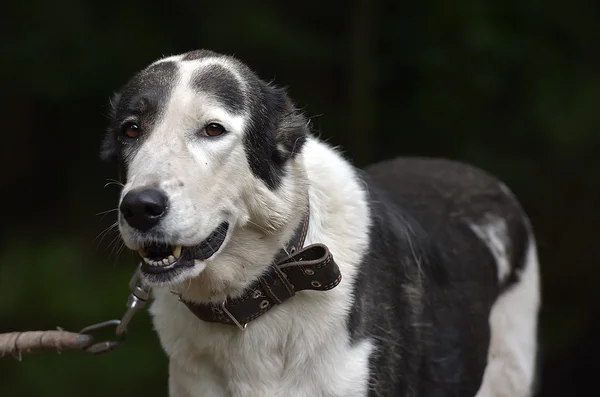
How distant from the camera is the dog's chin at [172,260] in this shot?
3090 millimetres

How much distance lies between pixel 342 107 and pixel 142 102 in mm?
6068

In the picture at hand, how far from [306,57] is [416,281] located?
5449mm

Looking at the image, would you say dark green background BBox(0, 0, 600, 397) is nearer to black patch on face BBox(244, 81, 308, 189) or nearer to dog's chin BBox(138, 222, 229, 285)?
black patch on face BBox(244, 81, 308, 189)

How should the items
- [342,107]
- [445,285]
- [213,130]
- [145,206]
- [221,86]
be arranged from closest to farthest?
[145,206]
[213,130]
[221,86]
[445,285]
[342,107]

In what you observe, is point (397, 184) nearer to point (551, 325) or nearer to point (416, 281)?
point (416, 281)

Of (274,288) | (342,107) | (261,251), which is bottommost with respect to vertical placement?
(342,107)

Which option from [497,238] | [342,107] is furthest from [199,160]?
[342,107]

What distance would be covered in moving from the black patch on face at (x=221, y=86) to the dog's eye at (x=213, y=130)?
9cm

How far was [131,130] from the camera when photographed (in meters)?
3.29

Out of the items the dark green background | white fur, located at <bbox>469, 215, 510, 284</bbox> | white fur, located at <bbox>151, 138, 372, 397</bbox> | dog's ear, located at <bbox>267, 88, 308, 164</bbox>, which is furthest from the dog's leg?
the dark green background

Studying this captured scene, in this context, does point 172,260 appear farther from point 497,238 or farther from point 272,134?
point 497,238

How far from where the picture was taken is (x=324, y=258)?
3.27 metres

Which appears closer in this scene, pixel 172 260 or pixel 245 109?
pixel 172 260

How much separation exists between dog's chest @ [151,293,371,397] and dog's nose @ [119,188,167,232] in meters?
0.62
